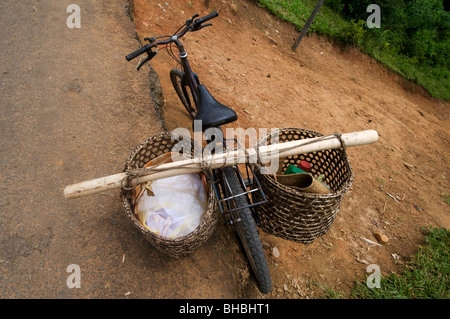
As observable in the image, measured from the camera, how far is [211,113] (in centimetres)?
202

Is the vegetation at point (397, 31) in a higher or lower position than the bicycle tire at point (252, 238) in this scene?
higher

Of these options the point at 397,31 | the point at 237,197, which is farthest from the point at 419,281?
the point at 397,31

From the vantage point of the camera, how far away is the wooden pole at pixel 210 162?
1548 millimetres

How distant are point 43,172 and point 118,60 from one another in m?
2.01

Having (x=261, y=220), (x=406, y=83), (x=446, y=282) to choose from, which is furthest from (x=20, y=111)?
(x=406, y=83)

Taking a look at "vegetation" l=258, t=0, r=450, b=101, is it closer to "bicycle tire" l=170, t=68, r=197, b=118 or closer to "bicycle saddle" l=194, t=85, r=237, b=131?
"bicycle tire" l=170, t=68, r=197, b=118

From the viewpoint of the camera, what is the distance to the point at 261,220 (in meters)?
2.06

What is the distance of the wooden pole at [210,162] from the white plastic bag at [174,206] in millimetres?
365

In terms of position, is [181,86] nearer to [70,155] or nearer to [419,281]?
[70,155]

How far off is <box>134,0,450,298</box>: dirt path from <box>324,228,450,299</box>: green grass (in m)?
0.11

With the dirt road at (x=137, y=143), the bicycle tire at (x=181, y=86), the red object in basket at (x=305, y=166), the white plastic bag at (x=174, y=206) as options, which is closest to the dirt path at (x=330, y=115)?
the dirt road at (x=137, y=143)

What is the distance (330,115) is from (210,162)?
13.4ft

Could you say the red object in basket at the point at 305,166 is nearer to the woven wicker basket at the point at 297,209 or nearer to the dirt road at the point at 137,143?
the woven wicker basket at the point at 297,209

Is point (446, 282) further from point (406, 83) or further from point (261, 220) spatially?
point (406, 83)
